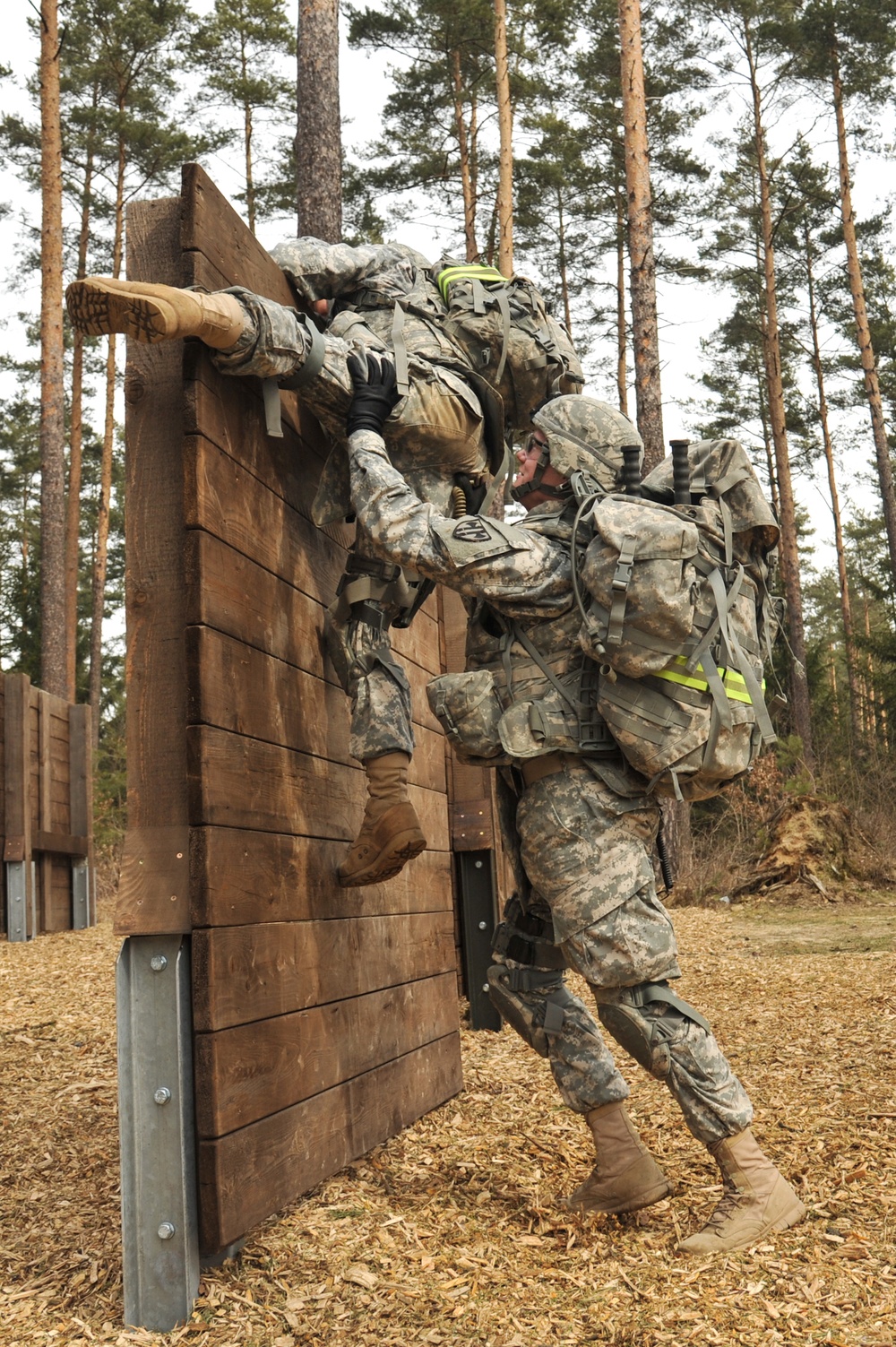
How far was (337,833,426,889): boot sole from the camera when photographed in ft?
11.6

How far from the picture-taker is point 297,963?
344 centimetres

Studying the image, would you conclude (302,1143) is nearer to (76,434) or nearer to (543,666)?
(543,666)

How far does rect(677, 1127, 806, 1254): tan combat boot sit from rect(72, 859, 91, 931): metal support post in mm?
9376

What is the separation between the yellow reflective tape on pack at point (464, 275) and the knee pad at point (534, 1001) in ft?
7.72

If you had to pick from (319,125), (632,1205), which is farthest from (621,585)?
(319,125)

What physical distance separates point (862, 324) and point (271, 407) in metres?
20.6

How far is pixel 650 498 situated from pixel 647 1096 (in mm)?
2683

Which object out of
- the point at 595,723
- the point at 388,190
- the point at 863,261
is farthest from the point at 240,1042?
the point at 863,261

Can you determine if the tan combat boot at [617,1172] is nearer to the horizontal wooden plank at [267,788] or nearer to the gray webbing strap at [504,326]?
the horizontal wooden plank at [267,788]

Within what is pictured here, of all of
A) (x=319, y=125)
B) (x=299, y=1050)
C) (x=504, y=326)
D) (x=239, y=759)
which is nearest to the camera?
(x=239, y=759)

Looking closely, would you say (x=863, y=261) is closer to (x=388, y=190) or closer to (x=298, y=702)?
(x=388, y=190)

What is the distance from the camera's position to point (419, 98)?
20.8 m

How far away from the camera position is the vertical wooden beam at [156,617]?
9.55 feet

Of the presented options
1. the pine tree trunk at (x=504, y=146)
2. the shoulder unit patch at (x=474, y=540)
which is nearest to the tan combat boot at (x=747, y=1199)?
the shoulder unit patch at (x=474, y=540)
